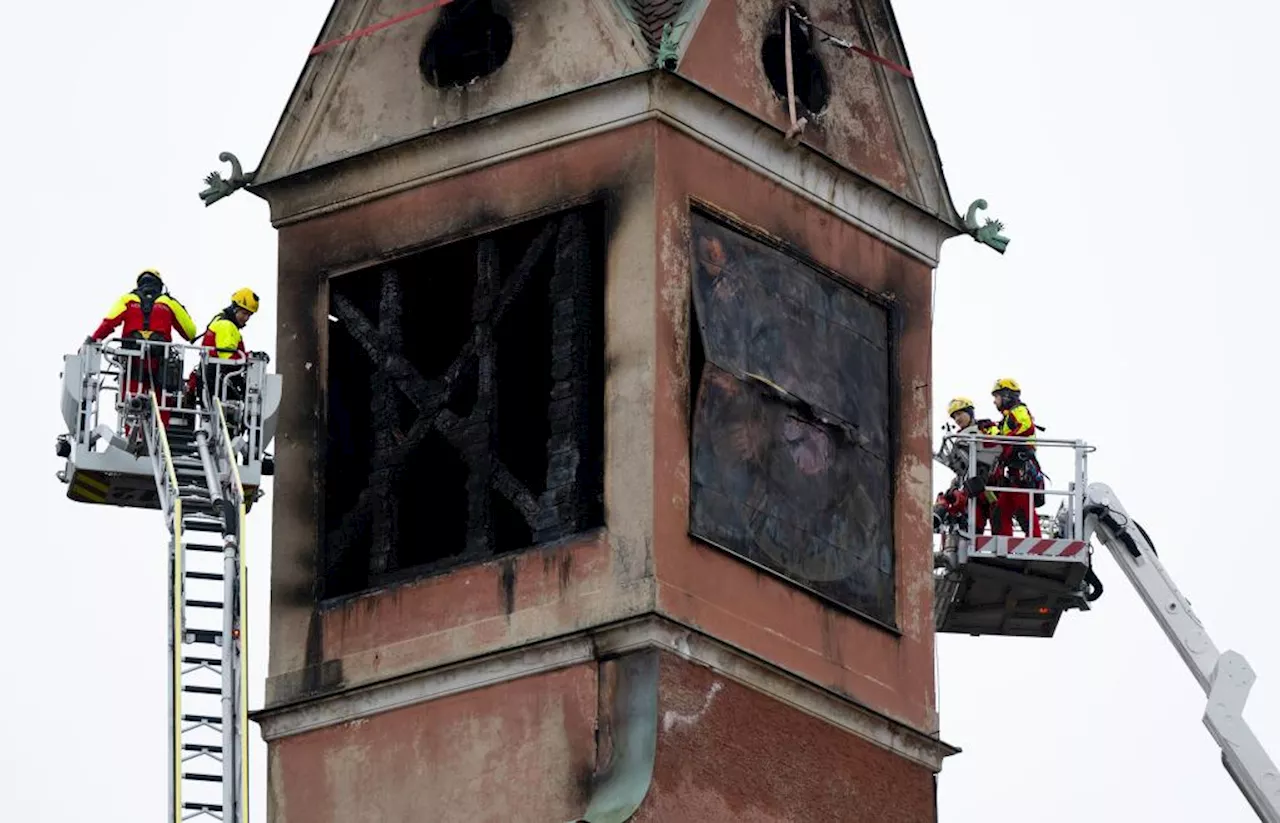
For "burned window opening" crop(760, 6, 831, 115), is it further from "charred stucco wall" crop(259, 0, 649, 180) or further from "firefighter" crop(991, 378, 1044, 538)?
"firefighter" crop(991, 378, 1044, 538)

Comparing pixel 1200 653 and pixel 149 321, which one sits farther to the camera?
pixel 1200 653

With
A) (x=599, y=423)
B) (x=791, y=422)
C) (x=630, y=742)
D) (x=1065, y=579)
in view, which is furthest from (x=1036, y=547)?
(x=630, y=742)

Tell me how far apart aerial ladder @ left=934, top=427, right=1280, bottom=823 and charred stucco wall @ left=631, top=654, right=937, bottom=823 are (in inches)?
232

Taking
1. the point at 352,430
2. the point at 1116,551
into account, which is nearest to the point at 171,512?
the point at 352,430

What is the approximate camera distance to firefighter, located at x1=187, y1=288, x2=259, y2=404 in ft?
193

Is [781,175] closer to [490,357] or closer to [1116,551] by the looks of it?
[490,357]

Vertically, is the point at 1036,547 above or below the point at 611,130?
below

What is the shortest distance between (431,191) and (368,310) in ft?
4.61

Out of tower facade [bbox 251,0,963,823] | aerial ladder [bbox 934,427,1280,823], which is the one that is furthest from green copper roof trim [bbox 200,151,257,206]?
aerial ladder [bbox 934,427,1280,823]

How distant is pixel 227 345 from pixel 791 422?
5798mm

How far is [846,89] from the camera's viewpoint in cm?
6094

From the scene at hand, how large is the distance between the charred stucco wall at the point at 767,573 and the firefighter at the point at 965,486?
411cm

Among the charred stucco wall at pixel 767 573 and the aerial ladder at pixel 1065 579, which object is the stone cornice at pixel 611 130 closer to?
the charred stucco wall at pixel 767 573

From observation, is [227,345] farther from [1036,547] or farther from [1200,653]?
[1200,653]
